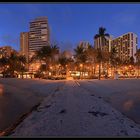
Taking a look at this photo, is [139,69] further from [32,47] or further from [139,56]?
[32,47]

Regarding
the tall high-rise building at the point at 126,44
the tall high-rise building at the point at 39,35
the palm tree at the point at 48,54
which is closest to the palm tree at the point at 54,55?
Result: the palm tree at the point at 48,54

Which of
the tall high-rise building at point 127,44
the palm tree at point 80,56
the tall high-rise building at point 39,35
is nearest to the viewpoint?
the palm tree at point 80,56

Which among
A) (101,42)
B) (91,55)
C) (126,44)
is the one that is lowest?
(91,55)

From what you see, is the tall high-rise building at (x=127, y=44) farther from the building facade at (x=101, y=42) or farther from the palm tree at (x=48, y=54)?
the palm tree at (x=48, y=54)

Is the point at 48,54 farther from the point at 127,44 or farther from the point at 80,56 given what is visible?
the point at 127,44

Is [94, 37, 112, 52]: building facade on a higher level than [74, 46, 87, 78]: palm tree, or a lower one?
higher

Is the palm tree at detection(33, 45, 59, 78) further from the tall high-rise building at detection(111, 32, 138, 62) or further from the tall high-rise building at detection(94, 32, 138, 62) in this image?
the tall high-rise building at detection(111, 32, 138, 62)

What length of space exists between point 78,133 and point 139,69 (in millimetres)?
118504

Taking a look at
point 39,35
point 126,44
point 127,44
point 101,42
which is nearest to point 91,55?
Result: point 101,42

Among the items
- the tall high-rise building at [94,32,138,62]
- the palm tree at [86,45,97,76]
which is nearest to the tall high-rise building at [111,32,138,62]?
the tall high-rise building at [94,32,138,62]

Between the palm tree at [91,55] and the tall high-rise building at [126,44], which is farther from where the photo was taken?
the tall high-rise building at [126,44]

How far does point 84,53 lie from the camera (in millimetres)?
89562
